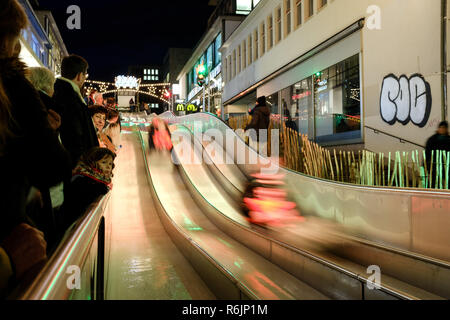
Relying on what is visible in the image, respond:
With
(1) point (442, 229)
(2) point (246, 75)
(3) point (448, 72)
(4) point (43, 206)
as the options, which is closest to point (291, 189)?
(1) point (442, 229)

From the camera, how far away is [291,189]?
841cm

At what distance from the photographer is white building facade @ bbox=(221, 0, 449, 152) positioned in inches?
406

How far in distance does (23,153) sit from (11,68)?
333mm

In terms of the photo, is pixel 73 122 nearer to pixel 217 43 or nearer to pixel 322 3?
pixel 322 3

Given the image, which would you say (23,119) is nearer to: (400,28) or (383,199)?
(383,199)

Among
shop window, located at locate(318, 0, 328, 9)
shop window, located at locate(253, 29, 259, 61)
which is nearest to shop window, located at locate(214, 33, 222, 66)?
shop window, located at locate(253, 29, 259, 61)

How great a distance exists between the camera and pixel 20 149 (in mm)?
1462

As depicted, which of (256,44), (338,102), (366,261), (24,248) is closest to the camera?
(24,248)

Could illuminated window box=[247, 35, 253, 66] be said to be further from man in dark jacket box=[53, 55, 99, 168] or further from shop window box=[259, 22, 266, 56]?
man in dark jacket box=[53, 55, 99, 168]

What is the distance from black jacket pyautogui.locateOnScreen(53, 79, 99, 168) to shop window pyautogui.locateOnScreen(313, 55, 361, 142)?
1163 centimetres

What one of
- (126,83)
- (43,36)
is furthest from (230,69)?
(126,83)

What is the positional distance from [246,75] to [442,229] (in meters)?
24.4

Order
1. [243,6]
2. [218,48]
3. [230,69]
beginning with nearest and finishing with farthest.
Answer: [230,69], [243,6], [218,48]

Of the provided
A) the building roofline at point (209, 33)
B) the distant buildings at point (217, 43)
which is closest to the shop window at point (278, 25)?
the distant buildings at point (217, 43)
